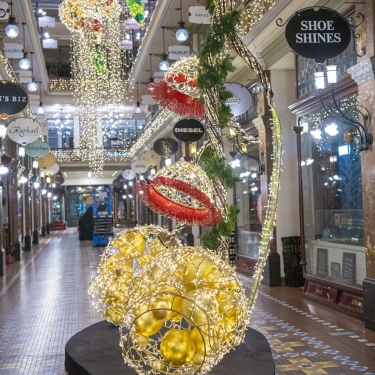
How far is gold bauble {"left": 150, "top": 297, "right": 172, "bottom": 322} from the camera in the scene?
3705mm

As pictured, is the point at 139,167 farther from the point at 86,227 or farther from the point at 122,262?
the point at 122,262

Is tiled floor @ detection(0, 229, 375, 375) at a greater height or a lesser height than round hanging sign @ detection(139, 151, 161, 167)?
lesser

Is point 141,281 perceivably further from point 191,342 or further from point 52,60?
point 52,60

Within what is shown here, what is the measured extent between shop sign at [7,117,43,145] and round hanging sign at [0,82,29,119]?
251cm

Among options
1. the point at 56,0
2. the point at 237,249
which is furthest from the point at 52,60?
the point at 237,249

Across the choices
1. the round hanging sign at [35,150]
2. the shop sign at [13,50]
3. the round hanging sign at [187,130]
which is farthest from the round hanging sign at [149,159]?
the round hanging sign at [187,130]

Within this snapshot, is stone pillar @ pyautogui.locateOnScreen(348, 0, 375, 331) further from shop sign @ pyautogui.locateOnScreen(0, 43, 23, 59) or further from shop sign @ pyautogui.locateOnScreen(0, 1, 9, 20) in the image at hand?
shop sign @ pyautogui.locateOnScreen(0, 43, 23, 59)

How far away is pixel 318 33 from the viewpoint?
21.0 ft

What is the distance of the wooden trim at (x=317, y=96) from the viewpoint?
7.54m

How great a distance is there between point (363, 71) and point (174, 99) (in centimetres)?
287

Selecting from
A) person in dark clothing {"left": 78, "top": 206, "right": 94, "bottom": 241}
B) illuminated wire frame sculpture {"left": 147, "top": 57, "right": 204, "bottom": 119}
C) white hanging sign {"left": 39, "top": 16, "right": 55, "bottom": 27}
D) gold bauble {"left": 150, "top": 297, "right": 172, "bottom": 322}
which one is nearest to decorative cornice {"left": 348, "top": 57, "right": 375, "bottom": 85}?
illuminated wire frame sculpture {"left": 147, "top": 57, "right": 204, "bottom": 119}

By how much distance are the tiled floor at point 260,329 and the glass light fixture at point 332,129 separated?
2.47m

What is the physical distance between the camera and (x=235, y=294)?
3861 millimetres

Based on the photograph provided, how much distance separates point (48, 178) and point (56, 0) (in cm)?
1190
